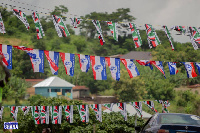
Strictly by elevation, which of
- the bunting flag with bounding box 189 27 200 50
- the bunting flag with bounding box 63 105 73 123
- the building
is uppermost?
the bunting flag with bounding box 189 27 200 50

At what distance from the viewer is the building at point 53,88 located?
7919 centimetres

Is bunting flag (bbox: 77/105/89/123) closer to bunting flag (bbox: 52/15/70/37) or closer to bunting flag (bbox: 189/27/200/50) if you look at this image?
bunting flag (bbox: 52/15/70/37)

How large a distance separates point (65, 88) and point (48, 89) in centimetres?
479

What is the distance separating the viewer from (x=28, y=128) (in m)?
23.0

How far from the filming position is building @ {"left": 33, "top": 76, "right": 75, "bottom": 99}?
79188mm

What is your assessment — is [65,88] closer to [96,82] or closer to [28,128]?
[96,82]

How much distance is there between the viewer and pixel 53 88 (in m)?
80.6

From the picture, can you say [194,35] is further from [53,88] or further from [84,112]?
[53,88]

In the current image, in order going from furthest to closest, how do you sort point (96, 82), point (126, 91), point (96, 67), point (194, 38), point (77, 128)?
point (96, 82) < point (126, 91) < point (77, 128) < point (194, 38) < point (96, 67)

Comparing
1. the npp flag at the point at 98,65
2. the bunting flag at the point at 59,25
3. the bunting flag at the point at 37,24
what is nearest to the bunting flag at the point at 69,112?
the npp flag at the point at 98,65

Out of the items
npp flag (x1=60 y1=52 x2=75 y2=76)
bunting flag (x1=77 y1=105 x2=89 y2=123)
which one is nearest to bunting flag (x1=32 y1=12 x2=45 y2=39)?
npp flag (x1=60 y1=52 x2=75 y2=76)

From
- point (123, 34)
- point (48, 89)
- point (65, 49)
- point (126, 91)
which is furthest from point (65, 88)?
point (123, 34)

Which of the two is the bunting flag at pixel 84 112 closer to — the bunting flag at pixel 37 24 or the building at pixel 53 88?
the bunting flag at pixel 37 24

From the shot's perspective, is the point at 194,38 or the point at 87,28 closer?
the point at 194,38
